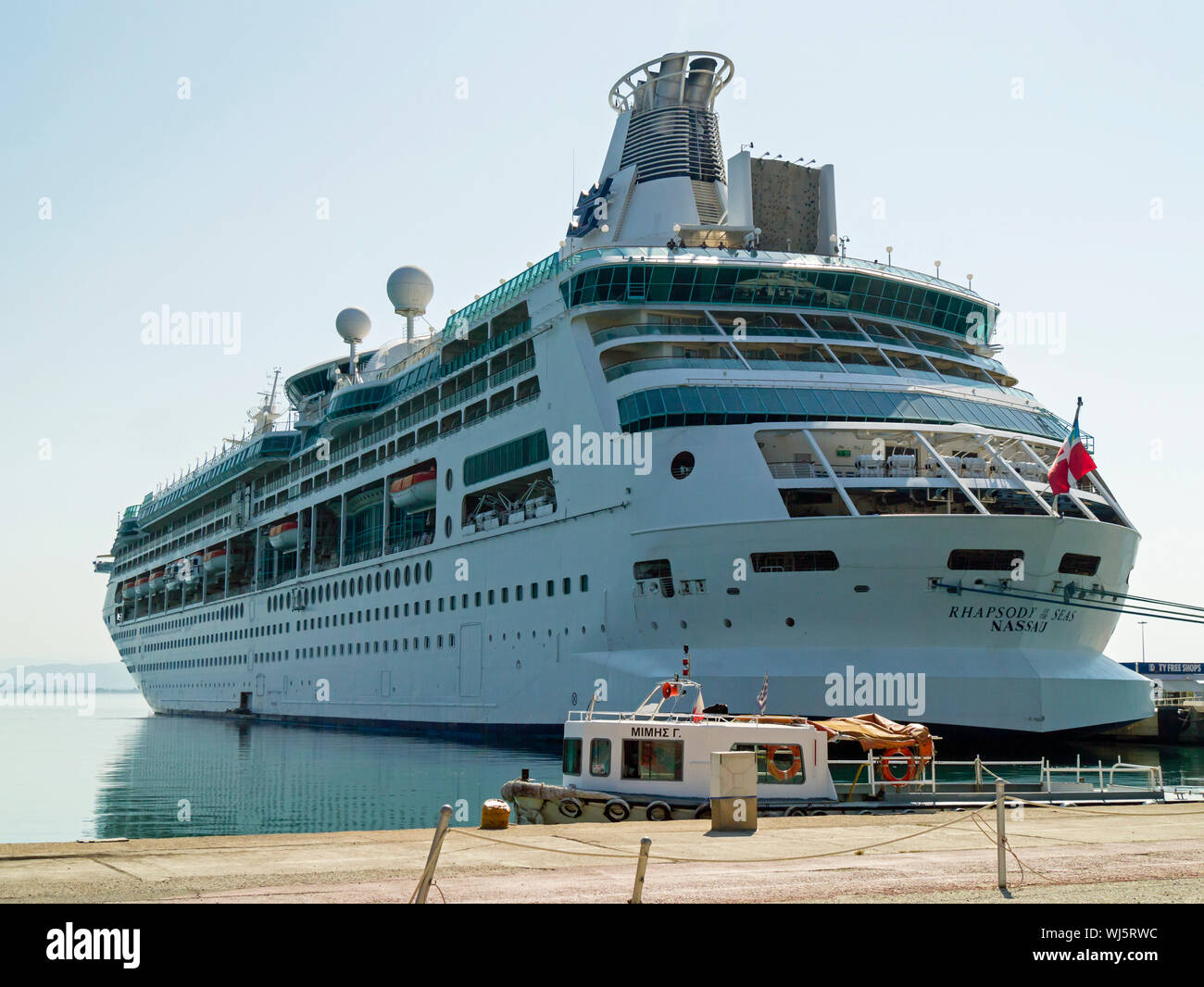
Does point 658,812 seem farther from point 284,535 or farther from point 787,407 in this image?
point 284,535

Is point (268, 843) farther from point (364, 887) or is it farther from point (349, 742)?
point (349, 742)

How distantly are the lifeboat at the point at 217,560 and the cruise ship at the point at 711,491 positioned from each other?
22.6 metres

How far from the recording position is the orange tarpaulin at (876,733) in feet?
69.8

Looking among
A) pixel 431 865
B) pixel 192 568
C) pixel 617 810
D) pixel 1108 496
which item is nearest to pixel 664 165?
pixel 1108 496

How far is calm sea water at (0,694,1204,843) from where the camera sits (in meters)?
23.8

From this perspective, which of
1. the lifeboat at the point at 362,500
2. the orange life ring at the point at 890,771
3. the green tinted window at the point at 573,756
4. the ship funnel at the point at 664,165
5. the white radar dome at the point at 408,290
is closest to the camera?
the green tinted window at the point at 573,756

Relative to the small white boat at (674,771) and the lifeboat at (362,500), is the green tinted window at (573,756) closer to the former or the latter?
the small white boat at (674,771)

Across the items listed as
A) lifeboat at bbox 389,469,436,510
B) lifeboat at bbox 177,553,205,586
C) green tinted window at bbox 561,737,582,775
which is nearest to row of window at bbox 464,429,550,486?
lifeboat at bbox 389,469,436,510

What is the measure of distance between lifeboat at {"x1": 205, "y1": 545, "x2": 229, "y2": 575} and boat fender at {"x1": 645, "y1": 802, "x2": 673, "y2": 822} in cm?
6212

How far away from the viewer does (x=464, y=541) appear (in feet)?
138

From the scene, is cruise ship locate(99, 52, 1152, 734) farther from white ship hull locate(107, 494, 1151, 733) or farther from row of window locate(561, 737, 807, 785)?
row of window locate(561, 737, 807, 785)

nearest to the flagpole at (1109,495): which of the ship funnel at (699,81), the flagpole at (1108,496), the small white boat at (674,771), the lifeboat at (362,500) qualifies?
the flagpole at (1108,496)
